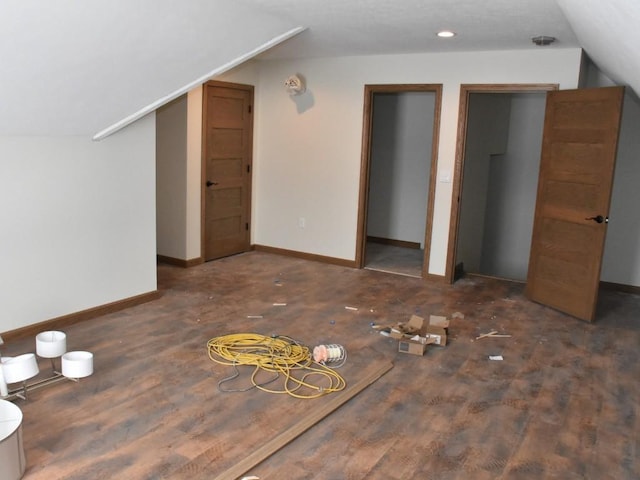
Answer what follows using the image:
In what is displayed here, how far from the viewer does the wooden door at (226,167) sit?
6.53 metres

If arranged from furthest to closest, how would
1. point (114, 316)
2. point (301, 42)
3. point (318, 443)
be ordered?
point (301, 42)
point (114, 316)
point (318, 443)

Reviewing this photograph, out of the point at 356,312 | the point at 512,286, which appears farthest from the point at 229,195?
the point at 512,286

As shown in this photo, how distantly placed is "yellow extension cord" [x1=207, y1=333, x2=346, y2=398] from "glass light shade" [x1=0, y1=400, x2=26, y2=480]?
1.24m

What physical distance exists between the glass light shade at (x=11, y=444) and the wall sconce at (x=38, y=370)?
50cm

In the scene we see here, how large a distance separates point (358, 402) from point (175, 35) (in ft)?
8.40

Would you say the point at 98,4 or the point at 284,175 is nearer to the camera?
the point at 98,4

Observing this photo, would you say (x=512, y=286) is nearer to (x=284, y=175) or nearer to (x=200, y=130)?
(x=284, y=175)

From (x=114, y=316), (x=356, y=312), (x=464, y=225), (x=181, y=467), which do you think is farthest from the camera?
(x=464, y=225)

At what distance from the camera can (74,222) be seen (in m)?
4.48

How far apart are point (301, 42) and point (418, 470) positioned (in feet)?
13.5

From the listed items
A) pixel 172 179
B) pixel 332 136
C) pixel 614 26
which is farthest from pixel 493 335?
pixel 172 179

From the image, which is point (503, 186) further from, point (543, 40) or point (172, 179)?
point (172, 179)

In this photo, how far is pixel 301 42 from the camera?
5625mm

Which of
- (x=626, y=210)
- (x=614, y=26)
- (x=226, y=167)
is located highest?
(x=614, y=26)
